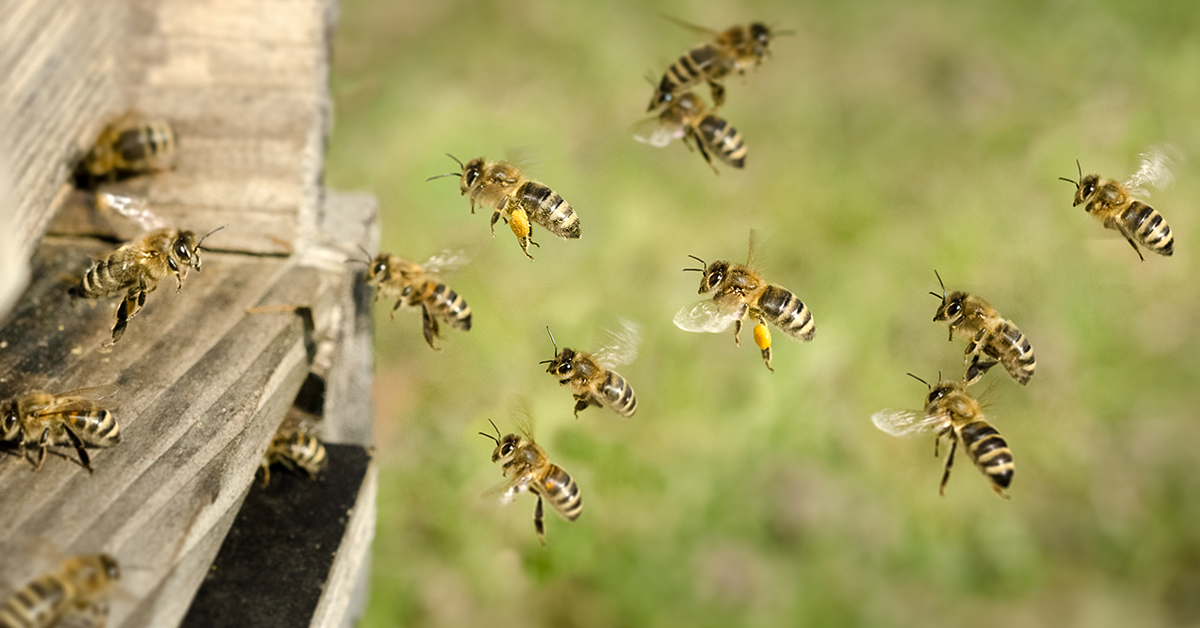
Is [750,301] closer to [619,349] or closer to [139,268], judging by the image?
[619,349]

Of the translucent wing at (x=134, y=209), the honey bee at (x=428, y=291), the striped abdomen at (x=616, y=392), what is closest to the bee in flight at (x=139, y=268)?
the translucent wing at (x=134, y=209)

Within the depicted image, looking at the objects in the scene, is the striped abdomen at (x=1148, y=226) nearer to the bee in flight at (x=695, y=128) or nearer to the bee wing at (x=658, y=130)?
the bee in flight at (x=695, y=128)

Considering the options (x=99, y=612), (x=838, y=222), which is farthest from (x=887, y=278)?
(x=99, y=612)

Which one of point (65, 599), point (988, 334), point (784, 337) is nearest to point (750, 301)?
point (988, 334)

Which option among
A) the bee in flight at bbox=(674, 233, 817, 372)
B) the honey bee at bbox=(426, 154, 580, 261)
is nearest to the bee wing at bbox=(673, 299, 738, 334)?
the bee in flight at bbox=(674, 233, 817, 372)

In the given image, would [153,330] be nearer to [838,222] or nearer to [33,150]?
[33,150]
